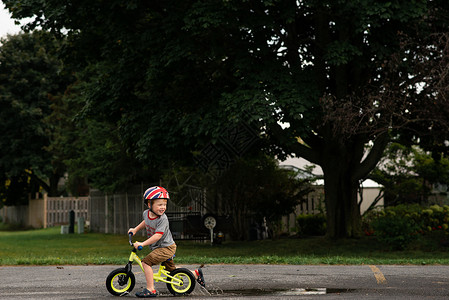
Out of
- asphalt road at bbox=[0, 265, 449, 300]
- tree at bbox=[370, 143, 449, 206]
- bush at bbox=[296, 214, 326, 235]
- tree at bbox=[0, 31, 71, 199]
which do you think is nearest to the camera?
asphalt road at bbox=[0, 265, 449, 300]

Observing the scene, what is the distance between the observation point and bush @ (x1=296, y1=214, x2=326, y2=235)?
974 inches

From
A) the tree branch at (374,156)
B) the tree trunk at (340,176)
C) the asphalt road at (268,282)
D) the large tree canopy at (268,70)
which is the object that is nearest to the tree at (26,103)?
the large tree canopy at (268,70)

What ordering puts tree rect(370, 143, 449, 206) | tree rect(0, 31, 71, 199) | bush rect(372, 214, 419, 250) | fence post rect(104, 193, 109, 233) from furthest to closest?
tree rect(0, 31, 71, 199), fence post rect(104, 193, 109, 233), tree rect(370, 143, 449, 206), bush rect(372, 214, 419, 250)

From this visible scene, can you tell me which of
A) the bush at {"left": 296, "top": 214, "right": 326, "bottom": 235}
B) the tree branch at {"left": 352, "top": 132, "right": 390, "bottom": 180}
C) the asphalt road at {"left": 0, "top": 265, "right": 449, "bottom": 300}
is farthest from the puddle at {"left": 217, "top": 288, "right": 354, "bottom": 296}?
the bush at {"left": 296, "top": 214, "right": 326, "bottom": 235}

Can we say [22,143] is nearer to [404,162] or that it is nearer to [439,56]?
[404,162]

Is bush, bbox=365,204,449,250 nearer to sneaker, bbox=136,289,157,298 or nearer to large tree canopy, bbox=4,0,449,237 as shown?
large tree canopy, bbox=4,0,449,237

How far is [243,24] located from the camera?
53.7 ft

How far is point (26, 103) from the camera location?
4106 centimetres

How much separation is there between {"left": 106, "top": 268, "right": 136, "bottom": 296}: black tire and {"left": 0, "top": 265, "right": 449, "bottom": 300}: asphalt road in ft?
0.31

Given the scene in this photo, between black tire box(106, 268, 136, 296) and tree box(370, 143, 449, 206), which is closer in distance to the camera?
black tire box(106, 268, 136, 296)

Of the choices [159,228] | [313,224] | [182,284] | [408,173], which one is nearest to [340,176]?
[313,224]

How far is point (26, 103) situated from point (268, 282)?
34.1 m

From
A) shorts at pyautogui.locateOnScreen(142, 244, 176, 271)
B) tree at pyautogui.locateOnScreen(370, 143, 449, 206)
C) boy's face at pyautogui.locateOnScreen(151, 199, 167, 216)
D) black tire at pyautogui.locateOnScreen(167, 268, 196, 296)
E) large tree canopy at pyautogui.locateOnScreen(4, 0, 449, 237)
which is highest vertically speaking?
large tree canopy at pyautogui.locateOnScreen(4, 0, 449, 237)

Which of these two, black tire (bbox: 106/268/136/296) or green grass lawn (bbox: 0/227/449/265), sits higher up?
black tire (bbox: 106/268/136/296)
